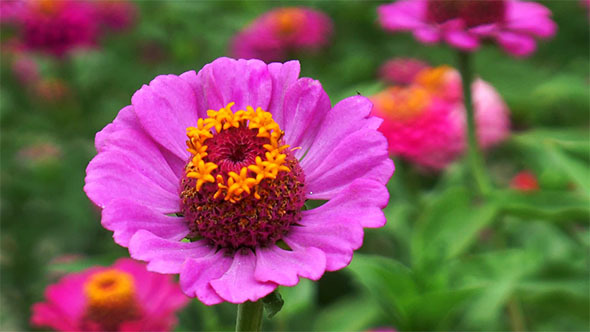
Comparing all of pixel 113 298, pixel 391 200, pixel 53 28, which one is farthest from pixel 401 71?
pixel 113 298

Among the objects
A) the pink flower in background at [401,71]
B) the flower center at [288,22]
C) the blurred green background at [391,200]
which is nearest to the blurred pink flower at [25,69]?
the blurred green background at [391,200]

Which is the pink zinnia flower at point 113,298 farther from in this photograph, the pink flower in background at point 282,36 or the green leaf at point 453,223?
the pink flower in background at point 282,36

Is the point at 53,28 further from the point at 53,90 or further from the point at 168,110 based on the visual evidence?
the point at 168,110

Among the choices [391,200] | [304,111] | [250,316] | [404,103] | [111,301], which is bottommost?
[391,200]

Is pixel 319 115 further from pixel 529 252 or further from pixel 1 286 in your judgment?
pixel 1 286

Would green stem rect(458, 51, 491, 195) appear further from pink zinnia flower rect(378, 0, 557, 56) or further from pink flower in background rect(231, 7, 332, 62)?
pink flower in background rect(231, 7, 332, 62)

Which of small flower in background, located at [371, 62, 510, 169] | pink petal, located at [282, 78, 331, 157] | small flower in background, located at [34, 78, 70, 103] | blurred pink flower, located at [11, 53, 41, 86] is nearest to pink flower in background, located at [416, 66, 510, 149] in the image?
small flower in background, located at [371, 62, 510, 169]
